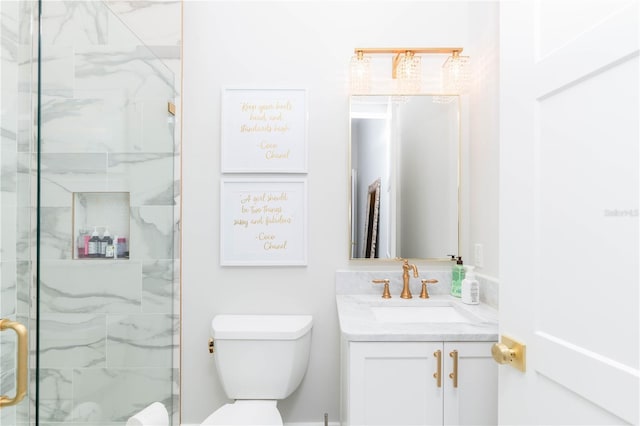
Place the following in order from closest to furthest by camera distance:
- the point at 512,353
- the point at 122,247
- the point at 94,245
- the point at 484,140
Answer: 1. the point at 512,353
2. the point at 94,245
3. the point at 122,247
4. the point at 484,140

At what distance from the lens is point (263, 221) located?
190 cm

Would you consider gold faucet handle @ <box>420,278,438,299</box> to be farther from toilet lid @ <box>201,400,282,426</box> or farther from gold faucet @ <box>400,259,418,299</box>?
toilet lid @ <box>201,400,282,426</box>

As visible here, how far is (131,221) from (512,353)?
4.73ft

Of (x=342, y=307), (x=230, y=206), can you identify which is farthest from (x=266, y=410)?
(x=230, y=206)

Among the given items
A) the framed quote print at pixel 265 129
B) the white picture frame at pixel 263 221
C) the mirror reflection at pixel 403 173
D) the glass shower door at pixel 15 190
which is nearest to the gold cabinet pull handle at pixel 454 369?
the mirror reflection at pixel 403 173

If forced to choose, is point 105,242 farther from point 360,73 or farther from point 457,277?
point 457,277

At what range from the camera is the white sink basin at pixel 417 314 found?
1650mm

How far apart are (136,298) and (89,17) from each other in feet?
3.53

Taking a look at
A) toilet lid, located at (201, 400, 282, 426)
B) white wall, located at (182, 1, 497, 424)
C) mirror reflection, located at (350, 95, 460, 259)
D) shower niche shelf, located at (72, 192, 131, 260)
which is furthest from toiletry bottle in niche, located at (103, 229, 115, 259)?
mirror reflection, located at (350, 95, 460, 259)

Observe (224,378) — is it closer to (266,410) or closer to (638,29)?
(266,410)

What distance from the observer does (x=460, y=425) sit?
4.37 ft

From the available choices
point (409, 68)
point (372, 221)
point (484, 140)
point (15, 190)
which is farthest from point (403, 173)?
point (15, 190)

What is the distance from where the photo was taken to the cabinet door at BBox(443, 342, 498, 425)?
52.2 inches

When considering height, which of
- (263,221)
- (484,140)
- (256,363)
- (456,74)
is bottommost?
(256,363)
